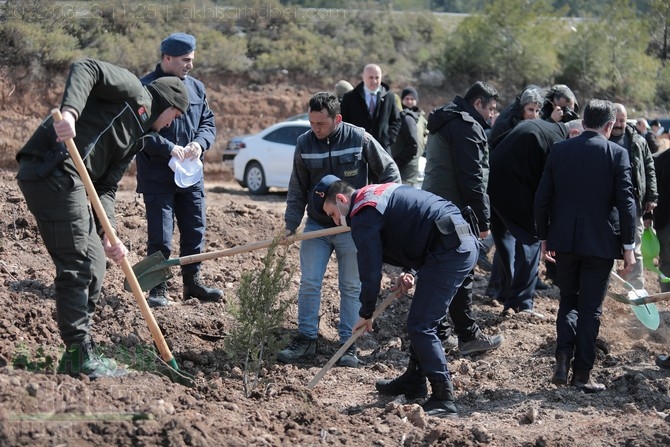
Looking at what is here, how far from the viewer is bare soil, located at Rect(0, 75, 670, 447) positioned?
192 inches

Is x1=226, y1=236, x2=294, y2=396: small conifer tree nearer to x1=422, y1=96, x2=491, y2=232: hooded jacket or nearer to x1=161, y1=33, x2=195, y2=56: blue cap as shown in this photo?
x1=422, y1=96, x2=491, y2=232: hooded jacket

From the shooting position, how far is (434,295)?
6.02 meters

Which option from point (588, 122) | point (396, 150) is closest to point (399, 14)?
point (396, 150)

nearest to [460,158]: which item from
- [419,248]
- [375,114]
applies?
[419,248]

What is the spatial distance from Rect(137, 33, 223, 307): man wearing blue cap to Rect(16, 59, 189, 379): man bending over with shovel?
154cm

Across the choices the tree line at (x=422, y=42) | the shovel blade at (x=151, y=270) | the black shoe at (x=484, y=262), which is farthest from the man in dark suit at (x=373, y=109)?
the tree line at (x=422, y=42)

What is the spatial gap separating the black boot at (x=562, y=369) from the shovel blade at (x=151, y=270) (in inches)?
120

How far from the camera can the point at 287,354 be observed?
7.34 metres

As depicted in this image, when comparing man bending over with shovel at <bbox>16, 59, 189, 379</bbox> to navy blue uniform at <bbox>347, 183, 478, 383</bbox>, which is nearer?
man bending over with shovel at <bbox>16, 59, 189, 379</bbox>

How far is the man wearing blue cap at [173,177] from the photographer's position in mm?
7516

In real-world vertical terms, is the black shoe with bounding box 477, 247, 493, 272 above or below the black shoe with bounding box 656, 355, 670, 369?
below

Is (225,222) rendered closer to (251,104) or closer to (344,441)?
(344,441)

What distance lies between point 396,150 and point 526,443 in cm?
607

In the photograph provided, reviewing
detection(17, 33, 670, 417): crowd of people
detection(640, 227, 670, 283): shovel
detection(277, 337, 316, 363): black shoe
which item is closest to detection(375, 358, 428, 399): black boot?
detection(17, 33, 670, 417): crowd of people
